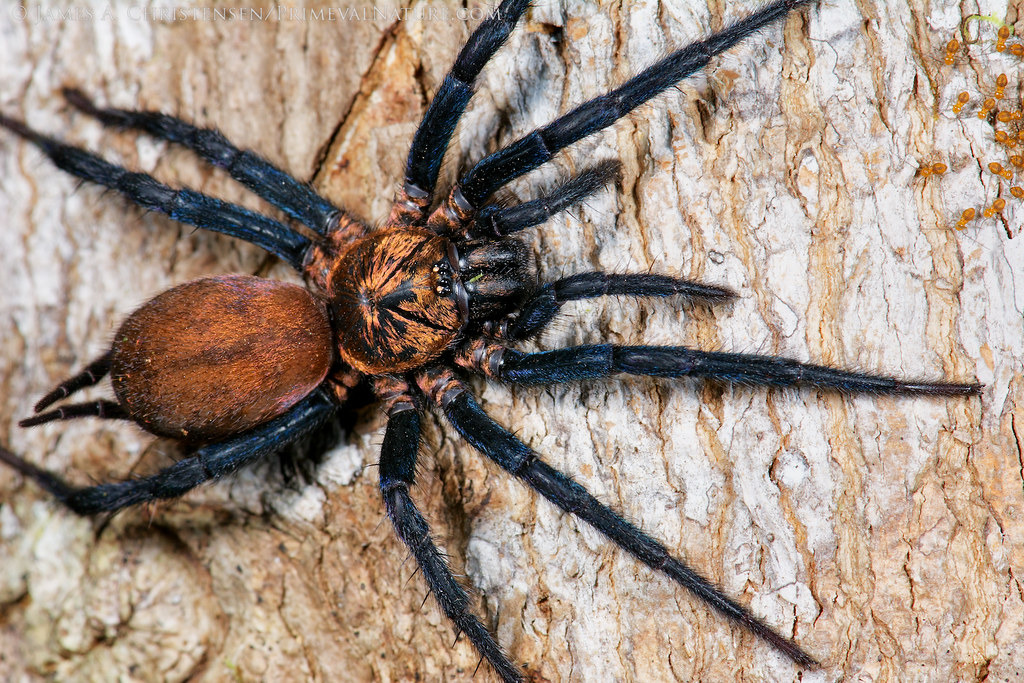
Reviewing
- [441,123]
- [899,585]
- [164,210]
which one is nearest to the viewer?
[899,585]

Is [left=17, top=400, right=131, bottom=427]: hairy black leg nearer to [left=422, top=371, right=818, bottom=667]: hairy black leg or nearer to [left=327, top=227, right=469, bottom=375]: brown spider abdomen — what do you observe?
[left=327, top=227, right=469, bottom=375]: brown spider abdomen

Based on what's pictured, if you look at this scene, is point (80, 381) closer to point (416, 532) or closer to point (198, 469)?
point (198, 469)

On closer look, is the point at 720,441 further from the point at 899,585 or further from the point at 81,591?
the point at 81,591

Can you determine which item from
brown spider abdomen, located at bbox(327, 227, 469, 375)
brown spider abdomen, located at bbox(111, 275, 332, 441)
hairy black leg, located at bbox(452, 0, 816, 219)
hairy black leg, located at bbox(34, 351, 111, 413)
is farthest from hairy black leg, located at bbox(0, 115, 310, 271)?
hairy black leg, located at bbox(452, 0, 816, 219)

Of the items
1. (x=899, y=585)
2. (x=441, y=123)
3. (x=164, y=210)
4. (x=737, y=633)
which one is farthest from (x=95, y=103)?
(x=899, y=585)

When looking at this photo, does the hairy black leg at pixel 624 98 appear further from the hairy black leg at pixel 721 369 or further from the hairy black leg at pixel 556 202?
the hairy black leg at pixel 721 369

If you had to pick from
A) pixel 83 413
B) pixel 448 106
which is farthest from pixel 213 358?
pixel 448 106

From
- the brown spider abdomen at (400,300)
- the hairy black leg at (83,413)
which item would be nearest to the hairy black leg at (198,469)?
the hairy black leg at (83,413)
